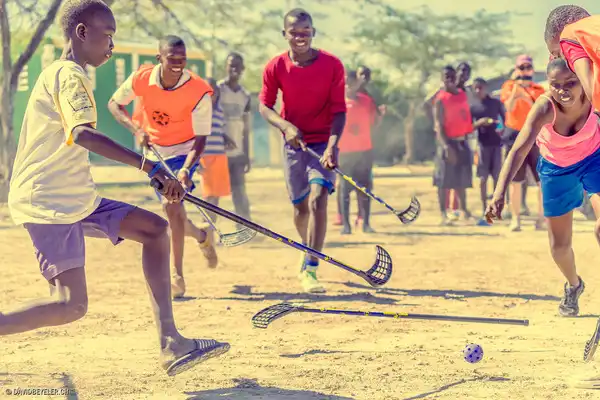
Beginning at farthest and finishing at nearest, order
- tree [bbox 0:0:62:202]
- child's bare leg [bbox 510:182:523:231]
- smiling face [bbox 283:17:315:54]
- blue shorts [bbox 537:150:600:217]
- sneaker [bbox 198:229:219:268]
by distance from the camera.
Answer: tree [bbox 0:0:62:202] < child's bare leg [bbox 510:182:523:231] < sneaker [bbox 198:229:219:268] < smiling face [bbox 283:17:315:54] < blue shorts [bbox 537:150:600:217]

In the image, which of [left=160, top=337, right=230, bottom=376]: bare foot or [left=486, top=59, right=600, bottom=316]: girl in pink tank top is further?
[left=486, top=59, right=600, bottom=316]: girl in pink tank top

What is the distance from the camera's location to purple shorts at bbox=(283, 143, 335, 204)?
7875 mm

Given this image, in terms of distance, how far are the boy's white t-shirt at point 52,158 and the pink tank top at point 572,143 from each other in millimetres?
2970

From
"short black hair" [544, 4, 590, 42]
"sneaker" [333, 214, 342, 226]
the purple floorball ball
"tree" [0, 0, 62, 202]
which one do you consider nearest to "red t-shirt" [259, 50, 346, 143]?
"short black hair" [544, 4, 590, 42]

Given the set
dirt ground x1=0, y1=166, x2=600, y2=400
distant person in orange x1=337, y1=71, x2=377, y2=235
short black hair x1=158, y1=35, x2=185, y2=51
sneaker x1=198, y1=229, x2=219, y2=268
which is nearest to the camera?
dirt ground x1=0, y1=166, x2=600, y2=400

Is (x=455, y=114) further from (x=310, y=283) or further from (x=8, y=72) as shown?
(x=8, y=72)

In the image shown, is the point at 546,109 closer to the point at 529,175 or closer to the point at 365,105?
the point at 529,175

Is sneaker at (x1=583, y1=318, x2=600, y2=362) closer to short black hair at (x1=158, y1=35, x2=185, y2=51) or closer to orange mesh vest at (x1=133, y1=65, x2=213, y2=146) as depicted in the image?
orange mesh vest at (x1=133, y1=65, x2=213, y2=146)

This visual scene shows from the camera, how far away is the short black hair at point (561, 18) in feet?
17.9

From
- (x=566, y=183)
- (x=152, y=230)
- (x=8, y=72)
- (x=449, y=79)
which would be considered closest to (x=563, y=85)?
(x=566, y=183)

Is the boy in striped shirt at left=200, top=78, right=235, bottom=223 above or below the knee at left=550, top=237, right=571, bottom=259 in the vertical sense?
above

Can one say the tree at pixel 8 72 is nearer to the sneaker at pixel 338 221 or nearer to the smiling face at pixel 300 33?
the sneaker at pixel 338 221

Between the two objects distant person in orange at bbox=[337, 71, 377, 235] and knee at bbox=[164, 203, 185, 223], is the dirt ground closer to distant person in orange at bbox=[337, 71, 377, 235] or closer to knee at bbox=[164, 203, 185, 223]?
knee at bbox=[164, 203, 185, 223]

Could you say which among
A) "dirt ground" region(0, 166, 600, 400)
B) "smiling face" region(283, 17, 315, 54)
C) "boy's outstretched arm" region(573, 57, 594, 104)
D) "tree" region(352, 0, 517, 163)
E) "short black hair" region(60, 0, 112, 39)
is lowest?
"dirt ground" region(0, 166, 600, 400)
